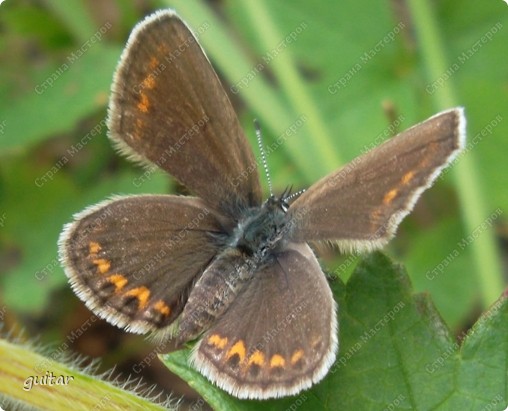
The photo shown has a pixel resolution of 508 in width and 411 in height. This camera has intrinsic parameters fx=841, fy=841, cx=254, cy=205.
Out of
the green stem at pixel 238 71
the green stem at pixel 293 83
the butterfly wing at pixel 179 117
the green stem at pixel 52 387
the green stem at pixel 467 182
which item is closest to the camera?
the green stem at pixel 52 387

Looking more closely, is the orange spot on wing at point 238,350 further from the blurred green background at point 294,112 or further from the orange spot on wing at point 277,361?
the blurred green background at point 294,112

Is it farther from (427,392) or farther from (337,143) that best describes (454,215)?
(427,392)

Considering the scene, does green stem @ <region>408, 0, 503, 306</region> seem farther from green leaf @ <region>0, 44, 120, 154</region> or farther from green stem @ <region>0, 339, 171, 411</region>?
green stem @ <region>0, 339, 171, 411</region>

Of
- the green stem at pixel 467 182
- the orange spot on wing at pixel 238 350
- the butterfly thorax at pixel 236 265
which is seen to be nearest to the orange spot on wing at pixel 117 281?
the butterfly thorax at pixel 236 265

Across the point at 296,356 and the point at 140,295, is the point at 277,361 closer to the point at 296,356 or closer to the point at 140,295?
the point at 296,356

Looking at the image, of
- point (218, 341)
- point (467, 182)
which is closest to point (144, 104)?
point (218, 341)
